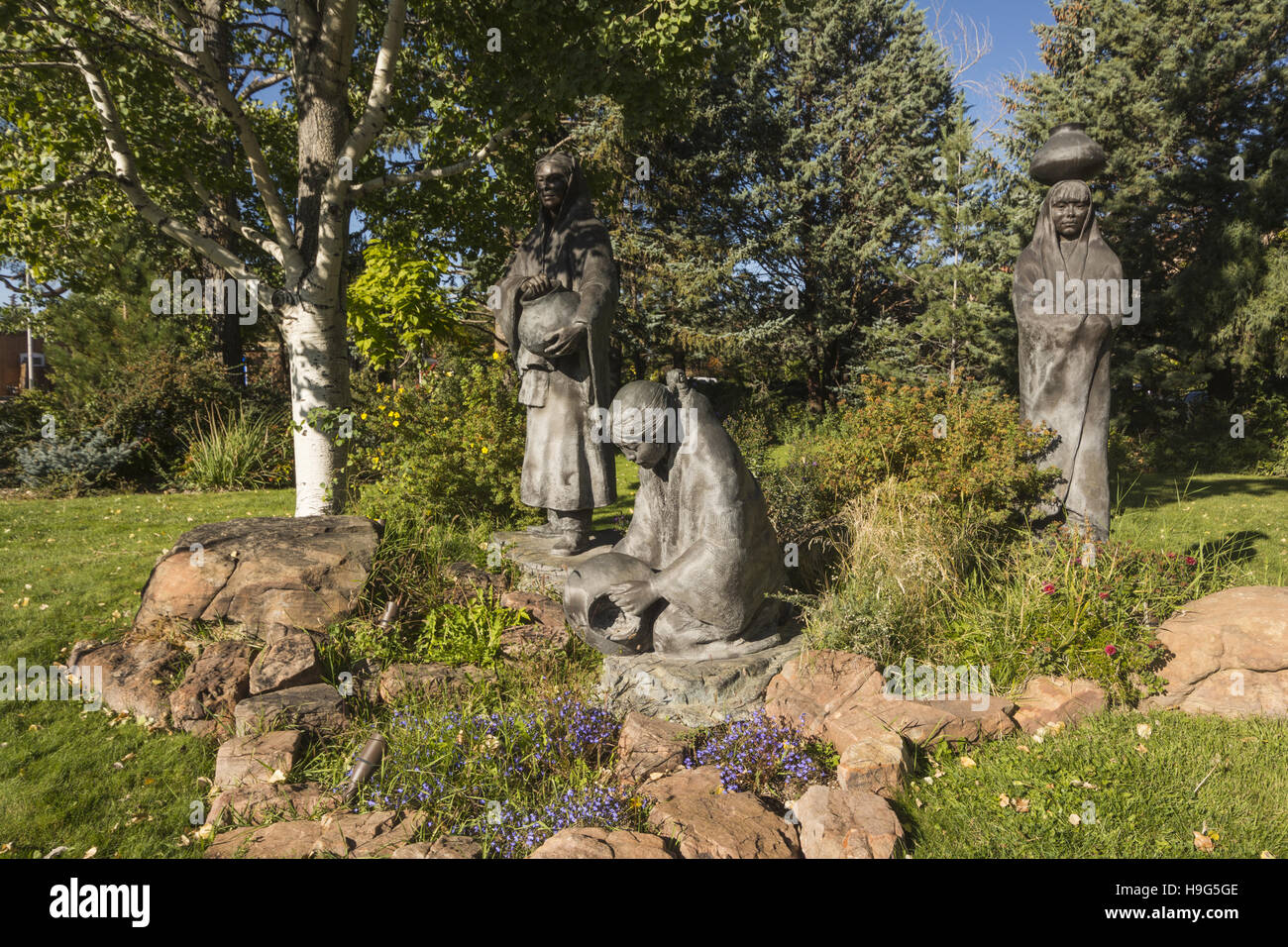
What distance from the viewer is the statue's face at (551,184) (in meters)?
5.32

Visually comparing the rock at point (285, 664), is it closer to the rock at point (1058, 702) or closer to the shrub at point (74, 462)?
the rock at point (1058, 702)

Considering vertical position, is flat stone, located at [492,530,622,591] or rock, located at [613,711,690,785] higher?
flat stone, located at [492,530,622,591]

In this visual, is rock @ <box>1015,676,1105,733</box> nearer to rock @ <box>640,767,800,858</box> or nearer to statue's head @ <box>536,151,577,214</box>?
rock @ <box>640,767,800,858</box>

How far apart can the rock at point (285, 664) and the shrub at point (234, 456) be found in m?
7.47

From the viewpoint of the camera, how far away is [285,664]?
13.4 ft

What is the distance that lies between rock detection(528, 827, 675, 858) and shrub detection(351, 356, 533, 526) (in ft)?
14.1

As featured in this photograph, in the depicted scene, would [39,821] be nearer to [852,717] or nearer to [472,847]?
[472,847]

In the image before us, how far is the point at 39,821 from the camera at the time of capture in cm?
325

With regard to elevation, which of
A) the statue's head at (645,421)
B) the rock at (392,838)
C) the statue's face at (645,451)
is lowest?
the rock at (392,838)

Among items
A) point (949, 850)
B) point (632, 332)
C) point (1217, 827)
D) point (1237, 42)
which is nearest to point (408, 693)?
point (949, 850)

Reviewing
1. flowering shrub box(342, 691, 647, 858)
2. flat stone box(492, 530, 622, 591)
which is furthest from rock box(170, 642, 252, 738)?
flat stone box(492, 530, 622, 591)

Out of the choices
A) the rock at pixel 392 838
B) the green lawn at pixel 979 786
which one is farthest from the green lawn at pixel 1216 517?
the rock at pixel 392 838

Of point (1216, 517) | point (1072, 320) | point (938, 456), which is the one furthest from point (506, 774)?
point (1216, 517)

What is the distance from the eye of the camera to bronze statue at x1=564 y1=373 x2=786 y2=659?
12.5 ft
